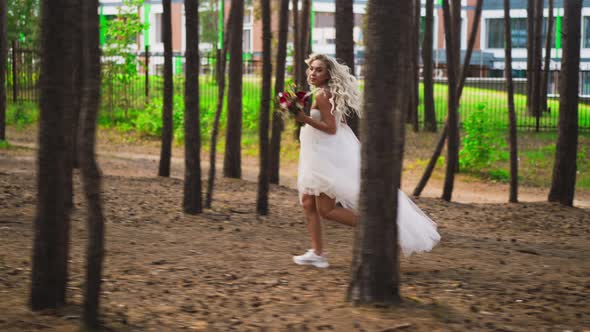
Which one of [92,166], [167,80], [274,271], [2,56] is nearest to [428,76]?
[167,80]

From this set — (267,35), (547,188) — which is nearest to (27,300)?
(267,35)

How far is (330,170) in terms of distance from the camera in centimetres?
753

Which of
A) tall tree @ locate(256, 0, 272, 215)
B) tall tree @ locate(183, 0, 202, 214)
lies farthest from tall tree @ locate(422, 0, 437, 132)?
tall tree @ locate(183, 0, 202, 214)

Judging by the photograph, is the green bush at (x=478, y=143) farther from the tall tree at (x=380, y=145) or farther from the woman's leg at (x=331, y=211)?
the tall tree at (x=380, y=145)

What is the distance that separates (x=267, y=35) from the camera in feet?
36.5

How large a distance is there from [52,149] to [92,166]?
0.62 meters

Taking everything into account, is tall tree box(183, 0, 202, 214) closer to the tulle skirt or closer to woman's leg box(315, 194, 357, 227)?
the tulle skirt

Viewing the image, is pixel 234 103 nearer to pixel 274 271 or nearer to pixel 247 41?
pixel 274 271

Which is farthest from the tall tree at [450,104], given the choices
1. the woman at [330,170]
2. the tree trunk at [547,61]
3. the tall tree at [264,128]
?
the tree trunk at [547,61]

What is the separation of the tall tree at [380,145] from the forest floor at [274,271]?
0.28 m

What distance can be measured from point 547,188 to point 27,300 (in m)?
14.5

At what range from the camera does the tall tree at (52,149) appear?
533 centimetres

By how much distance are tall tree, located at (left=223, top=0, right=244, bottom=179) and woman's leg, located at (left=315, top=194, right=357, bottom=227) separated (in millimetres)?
7100

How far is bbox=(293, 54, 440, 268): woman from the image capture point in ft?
24.7
